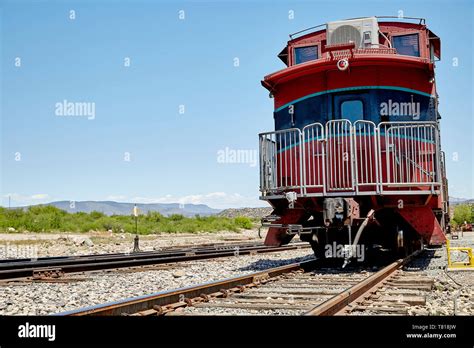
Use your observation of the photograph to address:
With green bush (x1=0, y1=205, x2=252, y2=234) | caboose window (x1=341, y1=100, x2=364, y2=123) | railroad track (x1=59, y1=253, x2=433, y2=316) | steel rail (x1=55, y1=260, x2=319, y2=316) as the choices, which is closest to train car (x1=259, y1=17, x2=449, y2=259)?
caboose window (x1=341, y1=100, x2=364, y2=123)

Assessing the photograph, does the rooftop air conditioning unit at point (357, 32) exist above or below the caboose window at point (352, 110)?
above

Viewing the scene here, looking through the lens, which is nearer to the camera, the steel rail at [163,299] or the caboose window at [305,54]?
the steel rail at [163,299]

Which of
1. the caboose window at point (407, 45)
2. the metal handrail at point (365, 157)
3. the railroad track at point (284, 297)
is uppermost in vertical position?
the caboose window at point (407, 45)

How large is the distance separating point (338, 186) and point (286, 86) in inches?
87.6

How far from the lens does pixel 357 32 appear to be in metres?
9.20

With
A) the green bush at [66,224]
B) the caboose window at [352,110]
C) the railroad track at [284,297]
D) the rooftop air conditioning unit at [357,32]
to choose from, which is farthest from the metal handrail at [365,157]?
the green bush at [66,224]

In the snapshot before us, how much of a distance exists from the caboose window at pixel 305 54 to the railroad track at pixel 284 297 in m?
4.16

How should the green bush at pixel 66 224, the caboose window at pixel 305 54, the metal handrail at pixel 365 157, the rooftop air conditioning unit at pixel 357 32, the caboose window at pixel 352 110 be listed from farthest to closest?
the green bush at pixel 66 224 < the caboose window at pixel 305 54 < the rooftop air conditioning unit at pixel 357 32 < the caboose window at pixel 352 110 < the metal handrail at pixel 365 157

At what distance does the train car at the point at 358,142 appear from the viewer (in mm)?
8078

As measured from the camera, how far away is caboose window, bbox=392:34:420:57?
9.23 m

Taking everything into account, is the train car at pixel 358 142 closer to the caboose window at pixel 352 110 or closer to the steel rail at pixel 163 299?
the caboose window at pixel 352 110

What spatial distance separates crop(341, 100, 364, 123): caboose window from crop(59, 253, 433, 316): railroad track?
2.52 metres

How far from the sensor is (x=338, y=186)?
8484 millimetres
